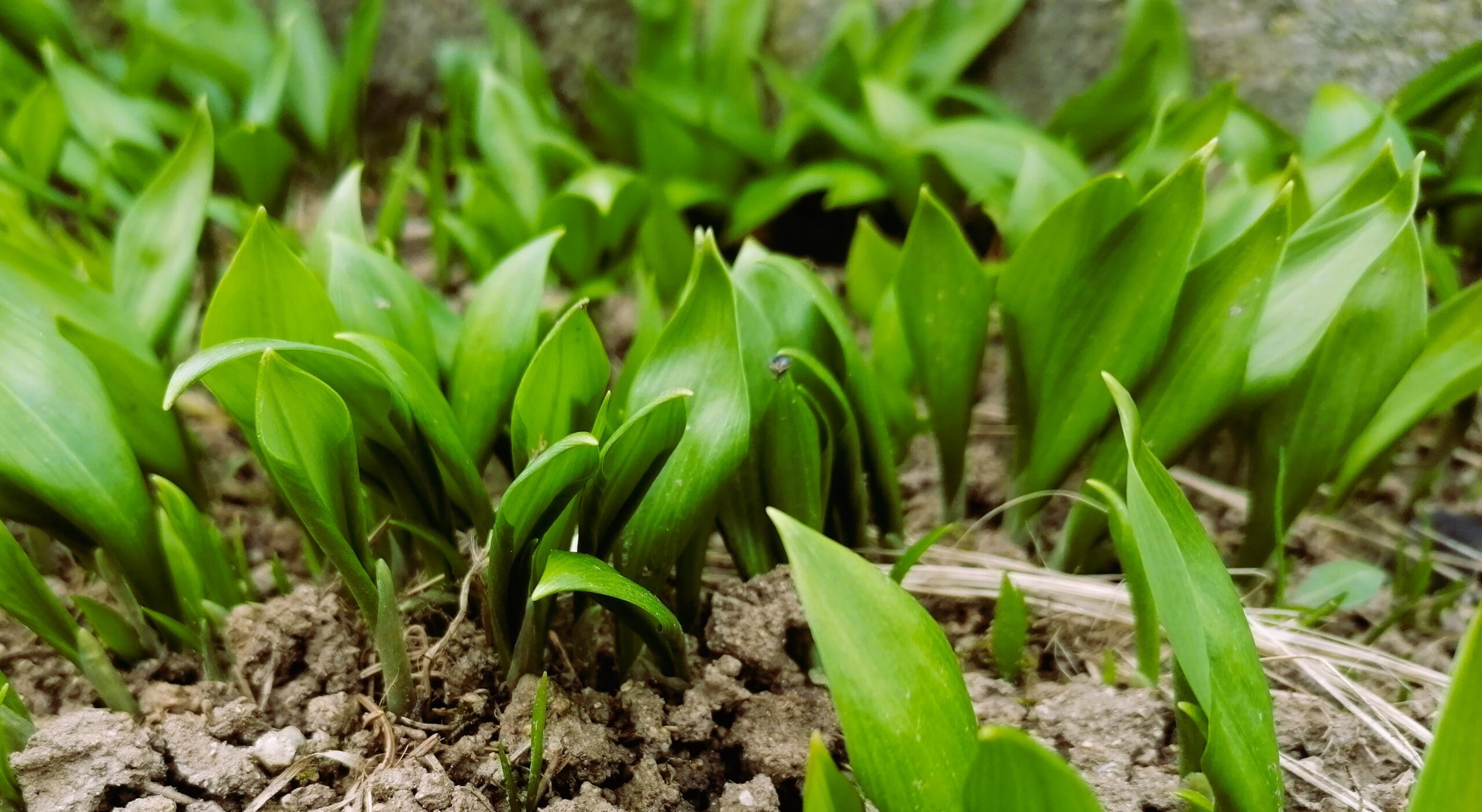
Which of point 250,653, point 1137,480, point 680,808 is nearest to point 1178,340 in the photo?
point 1137,480

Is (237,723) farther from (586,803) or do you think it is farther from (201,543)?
(586,803)

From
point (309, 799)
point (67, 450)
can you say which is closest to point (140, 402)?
point (67, 450)

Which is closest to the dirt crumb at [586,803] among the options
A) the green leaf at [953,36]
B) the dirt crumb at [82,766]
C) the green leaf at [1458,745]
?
the dirt crumb at [82,766]

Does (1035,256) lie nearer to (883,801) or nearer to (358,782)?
(883,801)

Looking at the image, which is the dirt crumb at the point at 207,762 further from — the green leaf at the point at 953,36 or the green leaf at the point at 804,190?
the green leaf at the point at 953,36

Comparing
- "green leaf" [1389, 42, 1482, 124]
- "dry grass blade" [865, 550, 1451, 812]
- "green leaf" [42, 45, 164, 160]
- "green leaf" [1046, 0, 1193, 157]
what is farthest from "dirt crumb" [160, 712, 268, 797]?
"green leaf" [1389, 42, 1482, 124]
